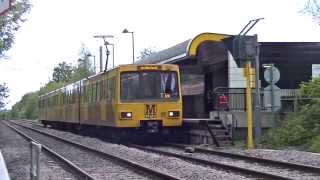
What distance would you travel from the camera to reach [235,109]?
24703 millimetres

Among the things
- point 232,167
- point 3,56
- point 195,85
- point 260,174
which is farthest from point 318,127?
point 3,56

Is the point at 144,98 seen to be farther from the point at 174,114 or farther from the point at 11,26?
the point at 11,26

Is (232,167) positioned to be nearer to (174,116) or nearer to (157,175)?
(157,175)

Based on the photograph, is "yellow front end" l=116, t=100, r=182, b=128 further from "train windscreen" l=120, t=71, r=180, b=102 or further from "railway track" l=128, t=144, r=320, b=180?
"railway track" l=128, t=144, r=320, b=180

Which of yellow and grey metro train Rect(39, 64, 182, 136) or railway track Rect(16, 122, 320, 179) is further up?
yellow and grey metro train Rect(39, 64, 182, 136)

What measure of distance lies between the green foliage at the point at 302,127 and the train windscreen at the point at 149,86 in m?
3.96

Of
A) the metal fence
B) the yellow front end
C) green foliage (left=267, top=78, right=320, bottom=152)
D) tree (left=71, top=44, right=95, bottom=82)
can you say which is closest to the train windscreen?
the yellow front end

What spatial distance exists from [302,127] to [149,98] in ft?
18.6

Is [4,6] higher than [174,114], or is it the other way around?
[4,6]

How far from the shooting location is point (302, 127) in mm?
20562

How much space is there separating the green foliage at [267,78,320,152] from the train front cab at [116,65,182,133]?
374 cm

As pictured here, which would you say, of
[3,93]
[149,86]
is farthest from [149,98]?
[3,93]

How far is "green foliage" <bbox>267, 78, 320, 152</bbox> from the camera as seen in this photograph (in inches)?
797

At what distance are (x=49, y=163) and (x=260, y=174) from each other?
23.2 feet
